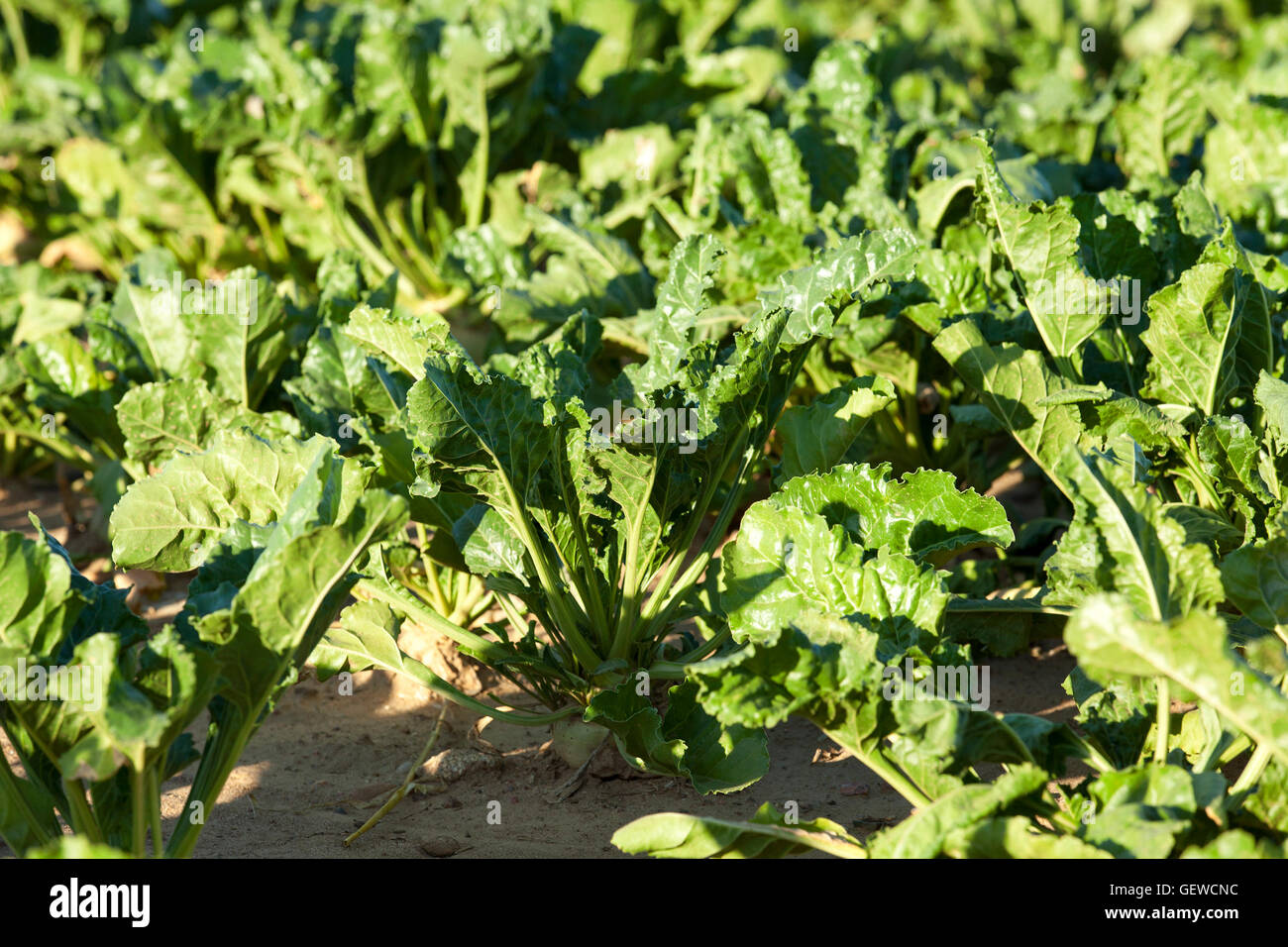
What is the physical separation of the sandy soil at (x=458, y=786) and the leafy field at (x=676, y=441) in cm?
5

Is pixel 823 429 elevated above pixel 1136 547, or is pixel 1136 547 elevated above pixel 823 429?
pixel 823 429

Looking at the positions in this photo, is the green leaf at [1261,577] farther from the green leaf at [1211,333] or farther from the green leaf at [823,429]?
the green leaf at [823,429]

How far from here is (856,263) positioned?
2762mm

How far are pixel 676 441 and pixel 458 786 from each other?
956 millimetres

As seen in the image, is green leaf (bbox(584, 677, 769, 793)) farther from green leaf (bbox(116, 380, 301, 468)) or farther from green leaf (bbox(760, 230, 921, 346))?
green leaf (bbox(116, 380, 301, 468))

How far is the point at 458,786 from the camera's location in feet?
8.86

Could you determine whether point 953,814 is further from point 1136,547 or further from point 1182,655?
point 1136,547

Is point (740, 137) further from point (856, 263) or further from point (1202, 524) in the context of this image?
point (1202, 524)

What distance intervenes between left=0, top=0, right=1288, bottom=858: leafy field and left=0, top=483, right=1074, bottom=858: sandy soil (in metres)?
0.05

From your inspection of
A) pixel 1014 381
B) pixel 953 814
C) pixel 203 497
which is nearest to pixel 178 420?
pixel 203 497

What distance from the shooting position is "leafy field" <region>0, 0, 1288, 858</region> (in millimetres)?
1969

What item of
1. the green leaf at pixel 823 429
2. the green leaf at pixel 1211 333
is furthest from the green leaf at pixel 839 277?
the green leaf at pixel 1211 333

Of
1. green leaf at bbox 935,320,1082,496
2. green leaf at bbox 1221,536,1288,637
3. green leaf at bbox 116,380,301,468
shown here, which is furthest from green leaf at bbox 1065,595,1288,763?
green leaf at bbox 116,380,301,468

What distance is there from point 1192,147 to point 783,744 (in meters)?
3.18
